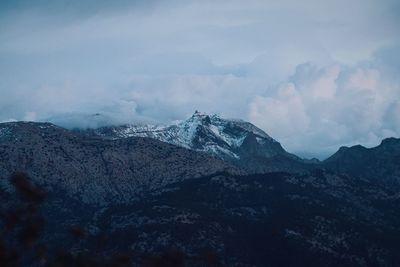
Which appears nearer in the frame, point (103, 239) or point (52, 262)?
point (52, 262)

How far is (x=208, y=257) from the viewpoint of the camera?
5118 inches

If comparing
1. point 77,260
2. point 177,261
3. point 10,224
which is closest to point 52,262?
point 77,260

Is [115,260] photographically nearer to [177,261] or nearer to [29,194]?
[177,261]

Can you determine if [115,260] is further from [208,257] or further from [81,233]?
[208,257]

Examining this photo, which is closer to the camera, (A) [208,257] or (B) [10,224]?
(B) [10,224]

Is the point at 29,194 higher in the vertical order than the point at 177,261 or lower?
higher

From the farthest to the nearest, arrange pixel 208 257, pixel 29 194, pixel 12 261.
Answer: pixel 208 257, pixel 29 194, pixel 12 261

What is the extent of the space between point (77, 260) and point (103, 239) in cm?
1167

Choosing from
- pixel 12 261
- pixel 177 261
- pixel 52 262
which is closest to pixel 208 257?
pixel 177 261

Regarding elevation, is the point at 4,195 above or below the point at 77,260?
above

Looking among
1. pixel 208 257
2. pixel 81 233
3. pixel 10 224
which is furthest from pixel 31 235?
pixel 208 257

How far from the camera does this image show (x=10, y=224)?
117 m

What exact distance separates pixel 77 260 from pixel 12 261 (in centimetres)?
1584

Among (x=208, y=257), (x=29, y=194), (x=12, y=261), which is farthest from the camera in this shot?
(x=208, y=257)
